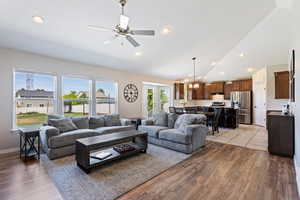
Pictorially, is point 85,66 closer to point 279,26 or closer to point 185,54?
point 185,54

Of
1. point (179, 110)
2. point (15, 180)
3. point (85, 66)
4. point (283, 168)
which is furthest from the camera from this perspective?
point (179, 110)

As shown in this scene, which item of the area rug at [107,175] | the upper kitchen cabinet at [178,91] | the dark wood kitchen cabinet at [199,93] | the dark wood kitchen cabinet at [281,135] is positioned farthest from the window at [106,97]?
the dark wood kitchen cabinet at [199,93]

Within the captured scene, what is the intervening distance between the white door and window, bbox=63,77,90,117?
7951mm

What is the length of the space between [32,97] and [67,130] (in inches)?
59.0

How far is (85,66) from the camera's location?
5.25 meters

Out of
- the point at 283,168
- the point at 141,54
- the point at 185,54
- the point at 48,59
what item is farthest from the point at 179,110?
the point at 48,59

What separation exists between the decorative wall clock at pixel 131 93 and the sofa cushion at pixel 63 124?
275 centimetres

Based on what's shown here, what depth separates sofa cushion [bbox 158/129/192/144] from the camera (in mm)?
3643

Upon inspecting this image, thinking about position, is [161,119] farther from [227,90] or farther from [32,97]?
[227,90]

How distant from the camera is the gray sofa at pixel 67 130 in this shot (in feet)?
11.1

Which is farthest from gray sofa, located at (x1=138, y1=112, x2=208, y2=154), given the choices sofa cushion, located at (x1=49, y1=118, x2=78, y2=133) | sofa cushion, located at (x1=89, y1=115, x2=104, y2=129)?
sofa cushion, located at (x1=49, y1=118, x2=78, y2=133)

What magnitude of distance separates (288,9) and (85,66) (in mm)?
6184

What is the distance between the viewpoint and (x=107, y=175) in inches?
103

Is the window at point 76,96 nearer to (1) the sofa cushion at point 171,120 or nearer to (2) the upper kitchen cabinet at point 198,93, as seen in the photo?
(1) the sofa cushion at point 171,120
